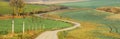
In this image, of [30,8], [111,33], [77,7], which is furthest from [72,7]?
[111,33]

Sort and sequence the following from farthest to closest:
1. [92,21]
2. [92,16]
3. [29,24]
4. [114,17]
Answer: [92,16], [114,17], [92,21], [29,24]

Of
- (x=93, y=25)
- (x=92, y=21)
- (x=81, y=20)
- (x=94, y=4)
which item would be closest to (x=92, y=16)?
(x=81, y=20)

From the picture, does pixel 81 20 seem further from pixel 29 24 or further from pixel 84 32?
pixel 84 32

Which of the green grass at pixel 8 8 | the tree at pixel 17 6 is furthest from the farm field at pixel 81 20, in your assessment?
the tree at pixel 17 6

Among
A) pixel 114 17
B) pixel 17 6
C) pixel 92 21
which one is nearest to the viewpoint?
pixel 92 21

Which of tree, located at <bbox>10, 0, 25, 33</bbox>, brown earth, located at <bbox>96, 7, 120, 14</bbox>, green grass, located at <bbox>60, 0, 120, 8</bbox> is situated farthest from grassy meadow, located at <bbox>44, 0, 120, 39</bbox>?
tree, located at <bbox>10, 0, 25, 33</bbox>

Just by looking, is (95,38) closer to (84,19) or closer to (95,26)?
(95,26)

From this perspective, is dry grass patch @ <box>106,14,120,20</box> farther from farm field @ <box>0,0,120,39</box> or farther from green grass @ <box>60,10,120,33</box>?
green grass @ <box>60,10,120,33</box>

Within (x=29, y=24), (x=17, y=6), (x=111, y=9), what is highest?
(x=29, y=24)
